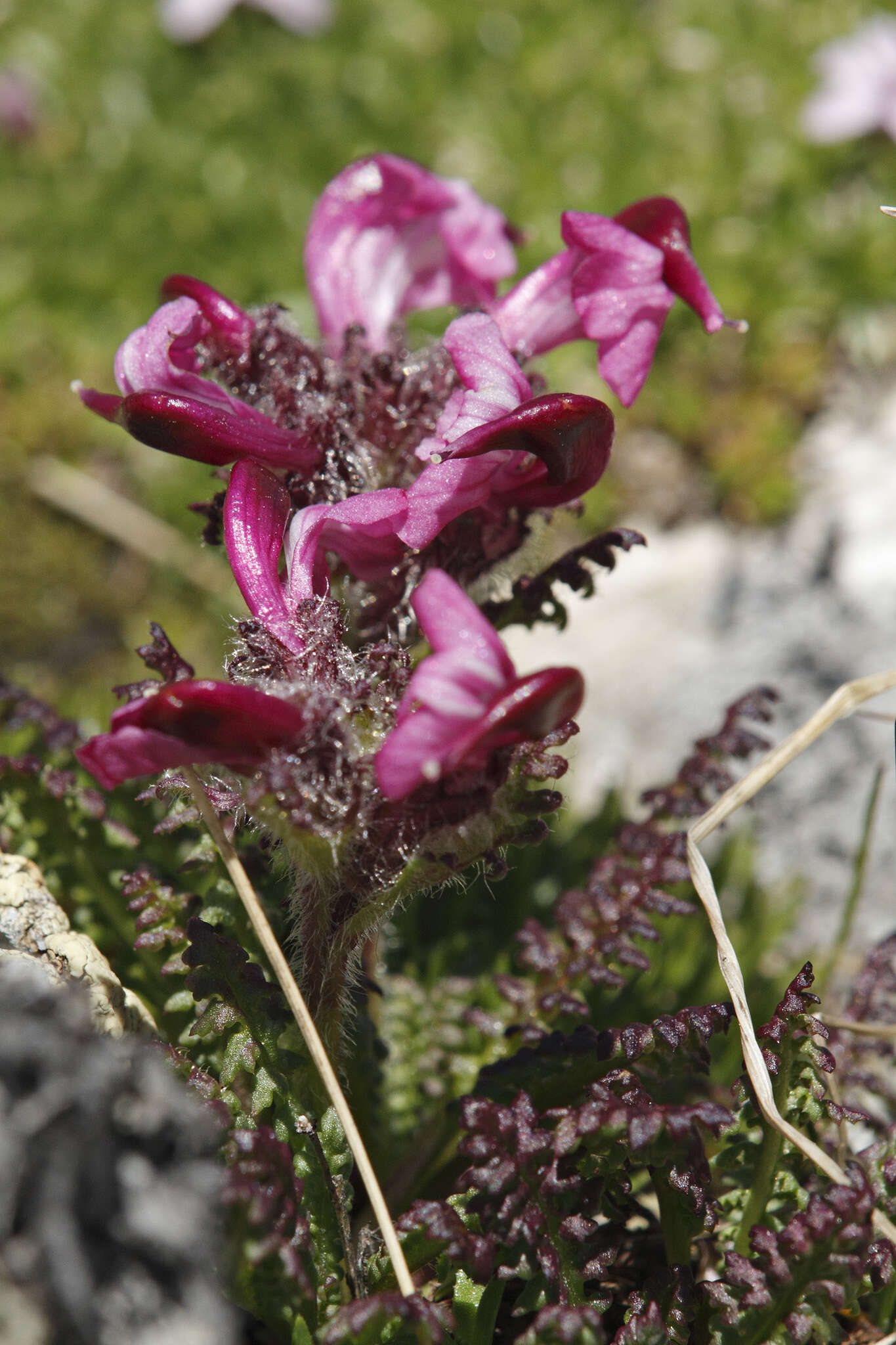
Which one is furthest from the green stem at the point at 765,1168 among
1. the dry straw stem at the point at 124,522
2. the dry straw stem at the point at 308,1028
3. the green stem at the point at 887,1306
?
the dry straw stem at the point at 124,522

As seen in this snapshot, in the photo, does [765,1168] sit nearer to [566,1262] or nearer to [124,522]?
[566,1262]

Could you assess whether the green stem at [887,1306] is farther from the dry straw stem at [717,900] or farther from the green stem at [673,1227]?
the green stem at [673,1227]

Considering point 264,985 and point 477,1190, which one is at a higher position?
point 264,985

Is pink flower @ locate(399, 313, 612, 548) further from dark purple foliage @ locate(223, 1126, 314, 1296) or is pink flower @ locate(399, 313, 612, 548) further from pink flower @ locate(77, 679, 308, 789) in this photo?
dark purple foliage @ locate(223, 1126, 314, 1296)

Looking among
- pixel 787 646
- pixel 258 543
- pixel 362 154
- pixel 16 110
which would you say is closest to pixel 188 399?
pixel 258 543

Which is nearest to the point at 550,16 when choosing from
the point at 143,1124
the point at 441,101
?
the point at 441,101

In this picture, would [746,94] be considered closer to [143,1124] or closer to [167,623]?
[167,623]

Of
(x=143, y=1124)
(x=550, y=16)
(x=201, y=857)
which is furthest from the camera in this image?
(x=550, y=16)

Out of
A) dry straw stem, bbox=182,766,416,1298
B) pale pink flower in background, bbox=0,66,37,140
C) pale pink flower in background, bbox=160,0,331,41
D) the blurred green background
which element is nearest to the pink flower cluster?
dry straw stem, bbox=182,766,416,1298
